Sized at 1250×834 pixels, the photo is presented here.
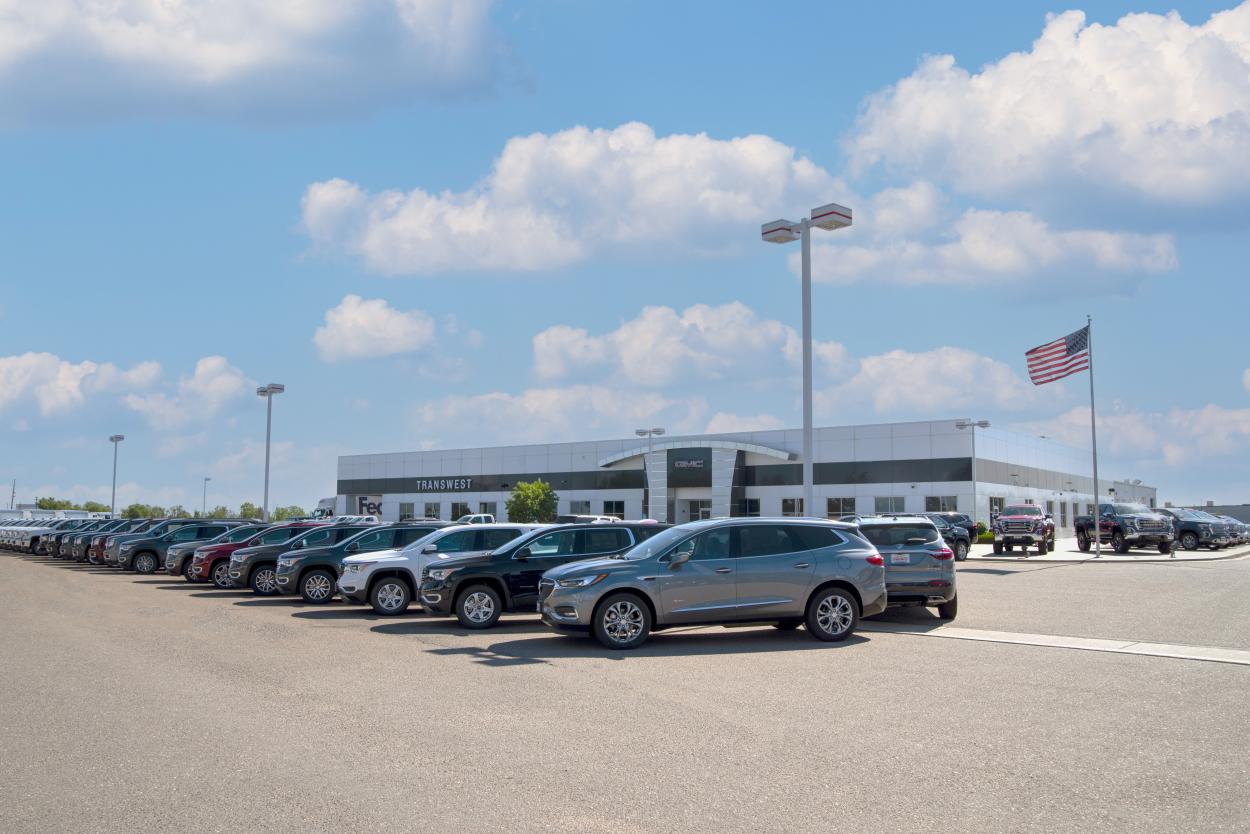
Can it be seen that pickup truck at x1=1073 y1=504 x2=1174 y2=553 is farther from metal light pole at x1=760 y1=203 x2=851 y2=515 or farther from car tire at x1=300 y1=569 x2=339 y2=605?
car tire at x1=300 y1=569 x2=339 y2=605

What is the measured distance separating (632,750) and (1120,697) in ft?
17.1

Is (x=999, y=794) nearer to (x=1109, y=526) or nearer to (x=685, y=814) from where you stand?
(x=685, y=814)

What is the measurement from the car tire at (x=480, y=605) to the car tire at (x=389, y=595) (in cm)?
257

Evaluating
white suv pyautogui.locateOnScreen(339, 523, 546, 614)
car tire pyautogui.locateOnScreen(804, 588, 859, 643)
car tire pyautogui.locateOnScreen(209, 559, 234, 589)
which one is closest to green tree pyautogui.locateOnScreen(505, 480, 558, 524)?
car tire pyautogui.locateOnScreen(209, 559, 234, 589)

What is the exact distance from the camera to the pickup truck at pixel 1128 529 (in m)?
41.1

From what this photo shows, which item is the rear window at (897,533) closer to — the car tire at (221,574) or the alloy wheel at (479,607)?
the alloy wheel at (479,607)

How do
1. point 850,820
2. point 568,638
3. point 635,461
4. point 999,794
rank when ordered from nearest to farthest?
point 850,820 → point 999,794 → point 568,638 → point 635,461

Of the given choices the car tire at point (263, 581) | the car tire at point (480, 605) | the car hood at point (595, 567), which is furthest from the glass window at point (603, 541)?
the car tire at point (263, 581)

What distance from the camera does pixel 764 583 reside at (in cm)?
1401

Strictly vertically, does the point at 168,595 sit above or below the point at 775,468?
below

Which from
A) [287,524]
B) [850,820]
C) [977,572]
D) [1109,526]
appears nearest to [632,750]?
[850,820]

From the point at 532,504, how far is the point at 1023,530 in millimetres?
36241

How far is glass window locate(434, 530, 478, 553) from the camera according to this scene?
61.1ft

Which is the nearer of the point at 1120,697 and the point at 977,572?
the point at 1120,697
